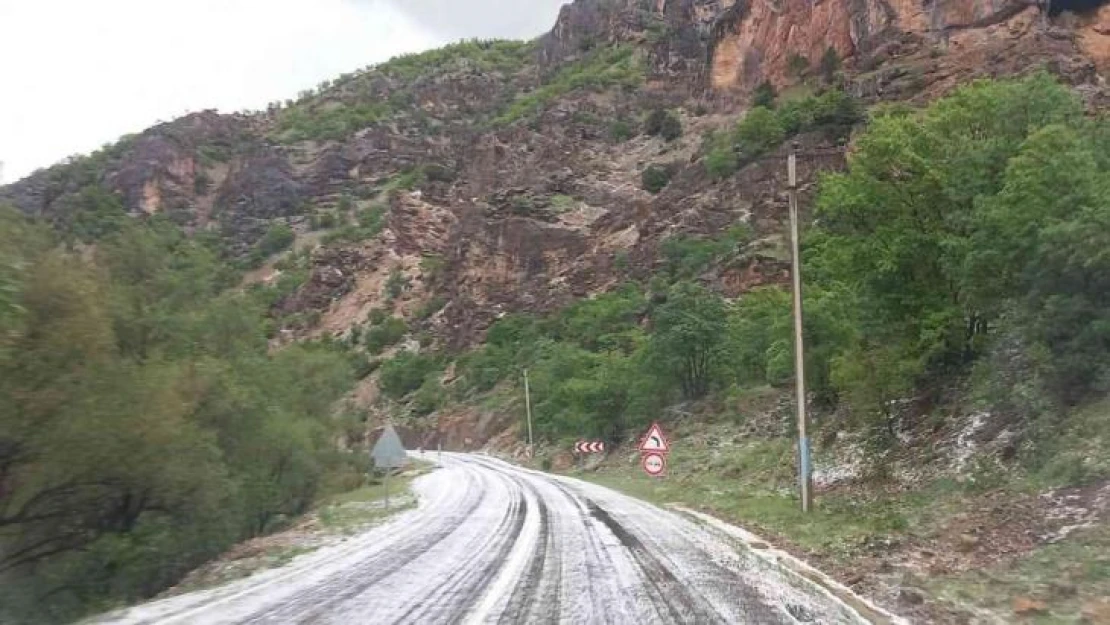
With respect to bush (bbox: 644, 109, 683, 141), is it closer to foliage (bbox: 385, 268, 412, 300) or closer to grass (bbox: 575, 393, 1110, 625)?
foliage (bbox: 385, 268, 412, 300)

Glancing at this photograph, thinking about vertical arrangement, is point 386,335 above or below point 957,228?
above

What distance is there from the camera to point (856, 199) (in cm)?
2138

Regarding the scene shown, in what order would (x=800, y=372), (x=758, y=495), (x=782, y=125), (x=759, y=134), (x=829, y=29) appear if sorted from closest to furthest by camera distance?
1. (x=800, y=372)
2. (x=758, y=495)
3. (x=759, y=134)
4. (x=782, y=125)
5. (x=829, y=29)

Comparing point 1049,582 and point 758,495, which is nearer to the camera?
point 1049,582

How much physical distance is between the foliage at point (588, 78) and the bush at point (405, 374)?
5058cm

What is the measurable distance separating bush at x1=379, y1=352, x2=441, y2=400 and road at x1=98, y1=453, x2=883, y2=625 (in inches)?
3147

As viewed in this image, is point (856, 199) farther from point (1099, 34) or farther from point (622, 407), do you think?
point (1099, 34)

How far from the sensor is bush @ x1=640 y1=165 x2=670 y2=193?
9206 cm

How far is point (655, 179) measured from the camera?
92.8 meters

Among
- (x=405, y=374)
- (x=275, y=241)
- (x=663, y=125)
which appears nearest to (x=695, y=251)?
(x=405, y=374)

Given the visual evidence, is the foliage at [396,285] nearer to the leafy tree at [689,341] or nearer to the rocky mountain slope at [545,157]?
the rocky mountain slope at [545,157]

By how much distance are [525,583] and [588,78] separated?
440 feet

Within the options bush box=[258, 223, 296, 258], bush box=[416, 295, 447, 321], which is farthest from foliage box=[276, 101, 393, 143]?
bush box=[416, 295, 447, 321]

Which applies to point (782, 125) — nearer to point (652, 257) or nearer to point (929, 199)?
point (652, 257)
